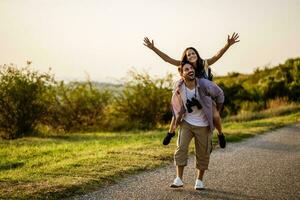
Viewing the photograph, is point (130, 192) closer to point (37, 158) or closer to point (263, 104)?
point (37, 158)

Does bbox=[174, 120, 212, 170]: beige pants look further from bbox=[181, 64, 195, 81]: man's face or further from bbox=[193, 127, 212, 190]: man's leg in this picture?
bbox=[181, 64, 195, 81]: man's face

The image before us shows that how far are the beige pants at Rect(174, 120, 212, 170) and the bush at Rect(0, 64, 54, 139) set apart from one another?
12175 mm

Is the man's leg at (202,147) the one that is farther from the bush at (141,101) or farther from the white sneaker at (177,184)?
the bush at (141,101)

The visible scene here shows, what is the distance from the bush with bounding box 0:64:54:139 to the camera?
60.6 feet

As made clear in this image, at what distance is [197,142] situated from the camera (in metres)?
7.57

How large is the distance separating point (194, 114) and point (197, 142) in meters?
0.44

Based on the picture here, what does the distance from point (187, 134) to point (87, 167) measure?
99.6 inches

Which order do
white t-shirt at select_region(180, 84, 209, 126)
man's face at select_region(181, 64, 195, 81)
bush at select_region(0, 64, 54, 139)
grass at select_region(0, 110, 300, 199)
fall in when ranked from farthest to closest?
bush at select_region(0, 64, 54, 139) → white t-shirt at select_region(180, 84, 209, 126) → man's face at select_region(181, 64, 195, 81) → grass at select_region(0, 110, 300, 199)

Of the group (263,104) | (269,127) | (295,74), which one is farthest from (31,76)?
(295,74)

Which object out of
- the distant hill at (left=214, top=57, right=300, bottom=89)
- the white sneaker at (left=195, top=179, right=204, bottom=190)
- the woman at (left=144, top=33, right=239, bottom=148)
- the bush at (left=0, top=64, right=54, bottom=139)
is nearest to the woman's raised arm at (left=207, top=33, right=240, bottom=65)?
the woman at (left=144, top=33, right=239, bottom=148)

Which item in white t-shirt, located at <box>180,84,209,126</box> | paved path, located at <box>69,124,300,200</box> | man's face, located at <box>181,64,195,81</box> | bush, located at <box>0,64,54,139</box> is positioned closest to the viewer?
paved path, located at <box>69,124,300,200</box>

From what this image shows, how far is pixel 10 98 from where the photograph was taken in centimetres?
1850

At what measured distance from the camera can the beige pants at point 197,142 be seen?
24.6 ft

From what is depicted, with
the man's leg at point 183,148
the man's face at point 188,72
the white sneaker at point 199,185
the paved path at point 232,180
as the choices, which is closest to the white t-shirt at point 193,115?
the man's leg at point 183,148
